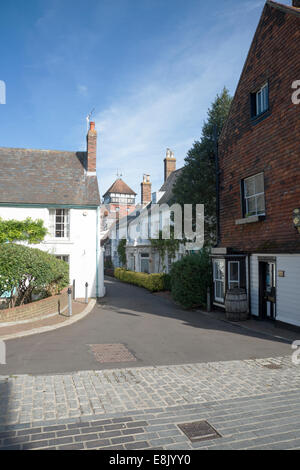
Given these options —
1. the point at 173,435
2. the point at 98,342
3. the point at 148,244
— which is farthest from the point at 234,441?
the point at 148,244

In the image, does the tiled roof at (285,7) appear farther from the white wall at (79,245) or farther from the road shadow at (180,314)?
the white wall at (79,245)

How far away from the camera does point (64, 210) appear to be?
19.9 meters

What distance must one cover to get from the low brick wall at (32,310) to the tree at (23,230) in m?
5.14

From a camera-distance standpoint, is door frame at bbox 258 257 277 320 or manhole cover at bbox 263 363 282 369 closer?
manhole cover at bbox 263 363 282 369

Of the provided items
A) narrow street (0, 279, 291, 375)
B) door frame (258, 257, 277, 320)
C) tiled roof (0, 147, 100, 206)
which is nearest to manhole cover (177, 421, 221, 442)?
narrow street (0, 279, 291, 375)

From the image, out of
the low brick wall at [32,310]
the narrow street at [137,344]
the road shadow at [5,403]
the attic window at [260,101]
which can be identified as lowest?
the narrow street at [137,344]

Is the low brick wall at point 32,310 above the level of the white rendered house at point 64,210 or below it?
below

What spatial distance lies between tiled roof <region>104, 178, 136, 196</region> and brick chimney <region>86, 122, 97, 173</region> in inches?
1904

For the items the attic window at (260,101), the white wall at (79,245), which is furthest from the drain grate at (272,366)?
the white wall at (79,245)

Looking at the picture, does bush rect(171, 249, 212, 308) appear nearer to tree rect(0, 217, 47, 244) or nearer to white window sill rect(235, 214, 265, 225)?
white window sill rect(235, 214, 265, 225)

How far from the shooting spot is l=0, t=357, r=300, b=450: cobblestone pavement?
4.54 meters

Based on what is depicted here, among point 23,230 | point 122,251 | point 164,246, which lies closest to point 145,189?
point 122,251

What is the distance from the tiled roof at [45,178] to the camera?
1941 centimetres

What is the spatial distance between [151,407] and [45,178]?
58.1ft
